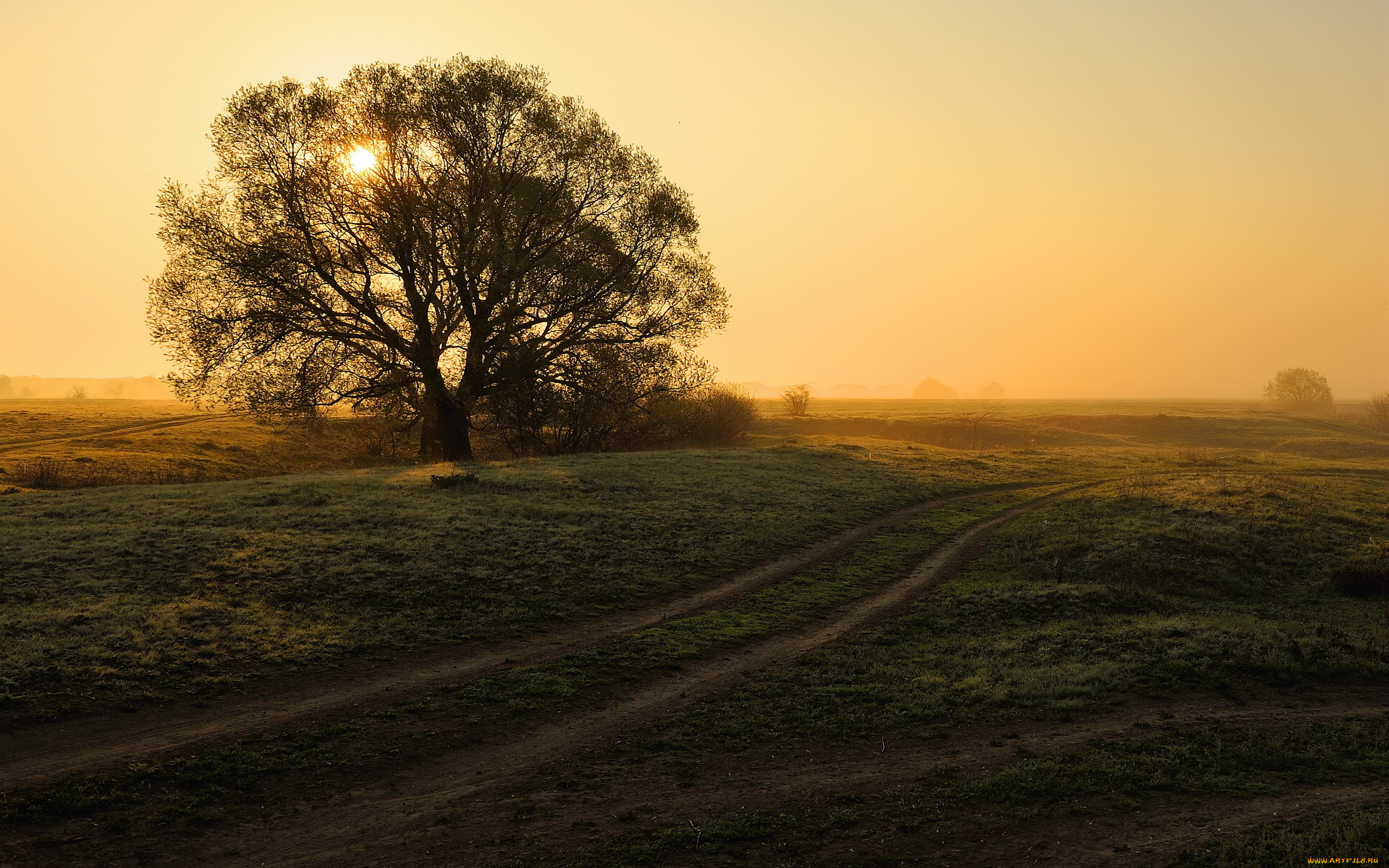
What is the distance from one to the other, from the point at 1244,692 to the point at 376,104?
38975 millimetres

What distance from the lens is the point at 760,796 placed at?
10.1 m

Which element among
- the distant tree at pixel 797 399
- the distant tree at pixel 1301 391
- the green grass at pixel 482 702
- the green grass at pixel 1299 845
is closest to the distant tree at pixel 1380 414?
the distant tree at pixel 1301 391

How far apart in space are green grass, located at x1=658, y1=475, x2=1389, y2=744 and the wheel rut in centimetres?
88

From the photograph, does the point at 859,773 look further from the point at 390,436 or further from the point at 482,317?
the point at 390,436

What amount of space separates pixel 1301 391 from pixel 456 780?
16145 centimetres

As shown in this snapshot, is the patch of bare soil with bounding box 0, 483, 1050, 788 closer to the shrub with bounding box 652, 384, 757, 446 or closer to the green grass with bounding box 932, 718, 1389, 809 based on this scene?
the green grass with bounding box 932, 718, 1389, 809

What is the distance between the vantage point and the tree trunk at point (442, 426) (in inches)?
1478

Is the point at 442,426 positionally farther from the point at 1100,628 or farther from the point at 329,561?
the point at 1100,628

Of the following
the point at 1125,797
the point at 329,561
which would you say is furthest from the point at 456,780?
the point at 329,561

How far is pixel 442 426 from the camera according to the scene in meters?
39.8

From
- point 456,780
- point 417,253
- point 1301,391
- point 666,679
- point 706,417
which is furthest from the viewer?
point 1301,391

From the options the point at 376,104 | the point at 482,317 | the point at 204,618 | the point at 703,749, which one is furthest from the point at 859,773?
the point at 376,104

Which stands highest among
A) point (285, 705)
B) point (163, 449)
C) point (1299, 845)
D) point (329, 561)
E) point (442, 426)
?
point (442, 426)

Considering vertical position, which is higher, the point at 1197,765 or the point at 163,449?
the point at 163,449
